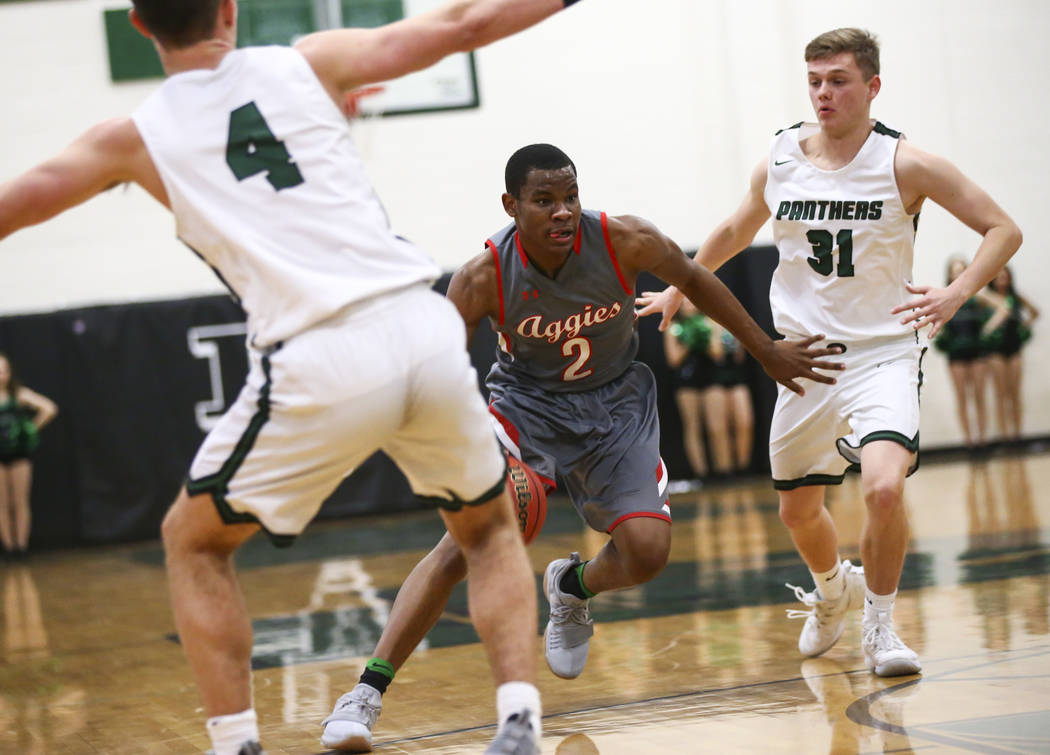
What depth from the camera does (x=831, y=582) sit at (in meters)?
4.42

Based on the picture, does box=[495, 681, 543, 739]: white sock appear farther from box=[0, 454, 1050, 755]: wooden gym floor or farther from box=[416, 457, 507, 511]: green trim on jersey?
box=[0, 454, 1050, 755]: wooden gym floor

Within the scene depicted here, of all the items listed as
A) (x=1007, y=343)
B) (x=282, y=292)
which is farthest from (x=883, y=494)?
(x=1007, y=343)

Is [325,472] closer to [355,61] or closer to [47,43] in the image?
[355,61]

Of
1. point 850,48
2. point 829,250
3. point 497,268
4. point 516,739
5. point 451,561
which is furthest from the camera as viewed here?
point 829,250

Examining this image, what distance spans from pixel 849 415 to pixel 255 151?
236 cm

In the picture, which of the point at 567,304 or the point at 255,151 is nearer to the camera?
the point at 255,151

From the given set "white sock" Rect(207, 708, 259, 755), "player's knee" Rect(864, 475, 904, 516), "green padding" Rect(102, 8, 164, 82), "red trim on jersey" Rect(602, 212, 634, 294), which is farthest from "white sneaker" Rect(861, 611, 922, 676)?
"green padding" Rect(102, 8, 164, 82)

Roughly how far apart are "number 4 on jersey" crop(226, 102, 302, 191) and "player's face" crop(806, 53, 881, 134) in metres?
2.18

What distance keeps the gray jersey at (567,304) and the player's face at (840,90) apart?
89 centimetres

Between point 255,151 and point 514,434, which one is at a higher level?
point 255,151

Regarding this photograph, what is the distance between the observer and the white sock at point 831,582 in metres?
4.39

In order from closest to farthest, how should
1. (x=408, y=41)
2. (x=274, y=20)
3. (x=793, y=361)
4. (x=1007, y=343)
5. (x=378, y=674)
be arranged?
1. (x=408, y=41)
2. (x=378, y=674)
3. (x=793, y=361)
4. (x=274, y=20)
5. (x=1007, y=343)

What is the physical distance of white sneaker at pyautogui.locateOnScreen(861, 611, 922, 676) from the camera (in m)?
3.85

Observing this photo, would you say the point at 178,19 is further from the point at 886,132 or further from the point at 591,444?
the point at 886,132
